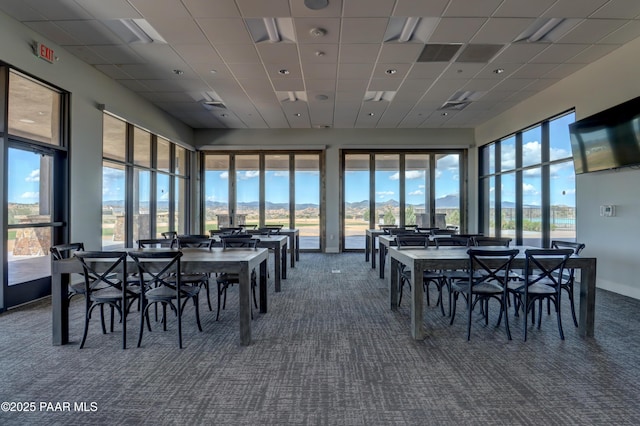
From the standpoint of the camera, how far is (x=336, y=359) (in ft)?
9.21

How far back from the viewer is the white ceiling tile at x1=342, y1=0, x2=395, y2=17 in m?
3.74

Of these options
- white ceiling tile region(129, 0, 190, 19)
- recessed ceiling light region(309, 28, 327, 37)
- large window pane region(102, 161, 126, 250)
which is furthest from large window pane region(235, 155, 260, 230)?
white ceiling tile region(129, 0, 190, 19)

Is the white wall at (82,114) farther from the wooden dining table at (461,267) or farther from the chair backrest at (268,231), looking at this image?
the wooden dining table at (461,267)

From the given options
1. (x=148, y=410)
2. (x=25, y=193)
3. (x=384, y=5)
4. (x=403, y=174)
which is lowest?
(x=148, y=410)

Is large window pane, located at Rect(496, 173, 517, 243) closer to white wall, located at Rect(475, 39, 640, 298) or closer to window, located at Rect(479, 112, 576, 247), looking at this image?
window, located at Rect(479, 112, 576, 247)

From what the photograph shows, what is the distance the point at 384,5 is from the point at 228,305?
413 cm

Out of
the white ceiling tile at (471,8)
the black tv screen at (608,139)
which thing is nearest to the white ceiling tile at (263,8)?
the white ceiling tile at (471,8)

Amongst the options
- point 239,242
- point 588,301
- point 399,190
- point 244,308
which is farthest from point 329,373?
point 399,190

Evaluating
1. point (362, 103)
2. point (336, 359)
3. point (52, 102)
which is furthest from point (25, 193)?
point (362, 103)

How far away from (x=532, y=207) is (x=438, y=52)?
4.24 m

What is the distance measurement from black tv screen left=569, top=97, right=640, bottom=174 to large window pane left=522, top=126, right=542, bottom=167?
4.69 feet

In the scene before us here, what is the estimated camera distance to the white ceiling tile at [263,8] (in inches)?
148

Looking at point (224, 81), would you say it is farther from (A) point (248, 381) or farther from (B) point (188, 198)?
(A) point (248, 381)

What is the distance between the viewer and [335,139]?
9766 mm
